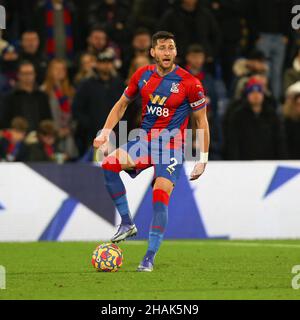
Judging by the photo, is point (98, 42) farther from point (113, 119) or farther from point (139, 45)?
point (113, 119)

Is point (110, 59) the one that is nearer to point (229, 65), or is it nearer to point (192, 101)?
point (229, 65)

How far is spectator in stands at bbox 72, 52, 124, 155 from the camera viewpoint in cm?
1653

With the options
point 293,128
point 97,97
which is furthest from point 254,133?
point 97,97

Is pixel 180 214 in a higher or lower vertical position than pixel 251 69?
lower

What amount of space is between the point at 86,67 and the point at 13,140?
2027 mm

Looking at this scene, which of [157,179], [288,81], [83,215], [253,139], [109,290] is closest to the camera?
[109,290]

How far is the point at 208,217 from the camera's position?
51.4 ft

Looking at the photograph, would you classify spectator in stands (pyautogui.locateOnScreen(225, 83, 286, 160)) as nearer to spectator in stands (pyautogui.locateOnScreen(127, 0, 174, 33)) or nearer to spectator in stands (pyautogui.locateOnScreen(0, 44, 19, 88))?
spectator in stands (pyautogui.locateOnScreen(127, 0, 174, 33))

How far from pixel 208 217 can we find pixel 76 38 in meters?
4.84

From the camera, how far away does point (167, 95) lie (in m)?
11.4

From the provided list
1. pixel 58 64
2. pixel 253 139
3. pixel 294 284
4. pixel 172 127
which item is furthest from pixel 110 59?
pixel 294 284

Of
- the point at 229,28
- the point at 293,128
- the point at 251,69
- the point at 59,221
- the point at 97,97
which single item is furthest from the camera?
the point at 229,28

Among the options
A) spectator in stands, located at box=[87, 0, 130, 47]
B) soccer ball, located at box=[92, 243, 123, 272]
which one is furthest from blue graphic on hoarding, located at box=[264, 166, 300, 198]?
soccer ball, located at box=[92, 243, 123, 272]

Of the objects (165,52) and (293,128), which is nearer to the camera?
(165,52)
